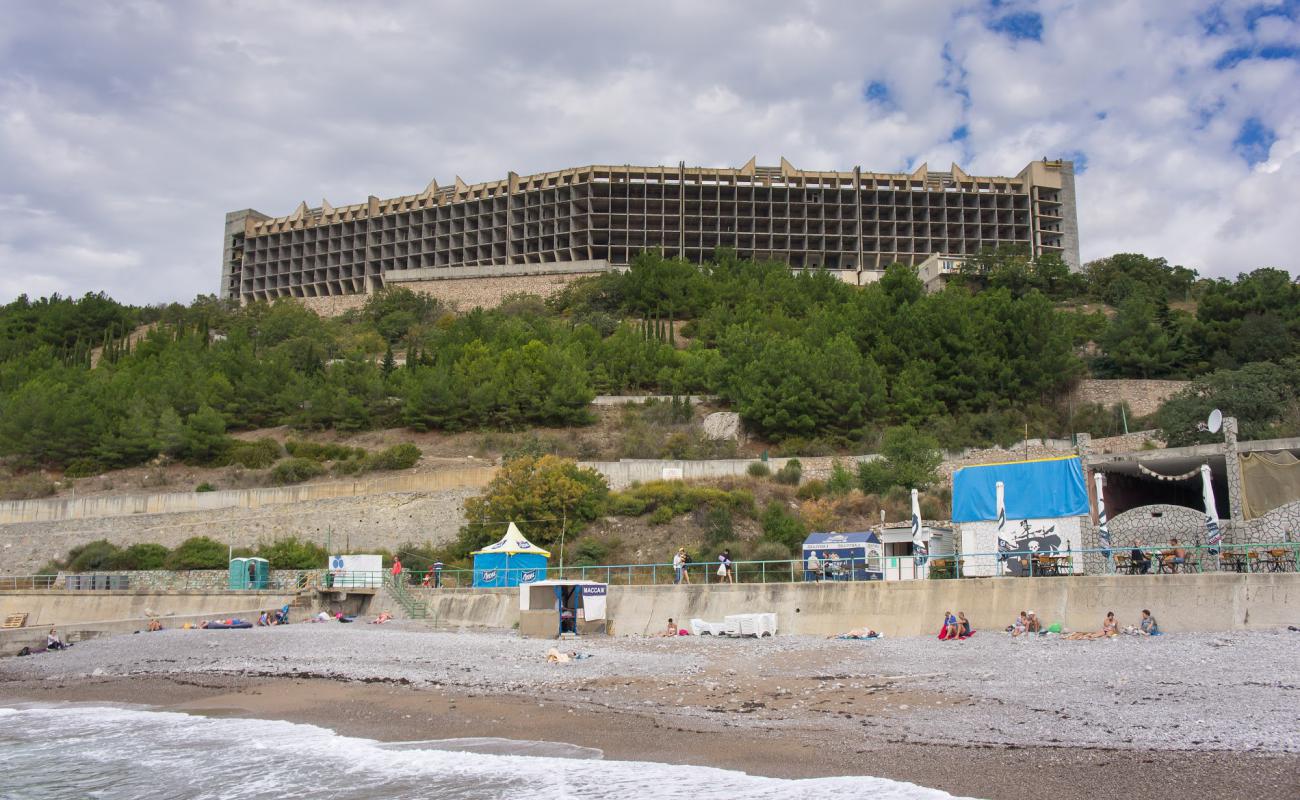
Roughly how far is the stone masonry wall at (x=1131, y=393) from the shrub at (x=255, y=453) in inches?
1567

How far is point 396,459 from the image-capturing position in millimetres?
45344

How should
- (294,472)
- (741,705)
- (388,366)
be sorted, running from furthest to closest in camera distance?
(388,366), (294,472), (741,705)

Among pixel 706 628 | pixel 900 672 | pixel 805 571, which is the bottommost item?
pixel 900 672

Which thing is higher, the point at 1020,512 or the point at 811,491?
the point at 811,491

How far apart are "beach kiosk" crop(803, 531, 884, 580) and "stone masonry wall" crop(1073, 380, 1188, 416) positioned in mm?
28856

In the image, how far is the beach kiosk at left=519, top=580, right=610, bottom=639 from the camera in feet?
77.8

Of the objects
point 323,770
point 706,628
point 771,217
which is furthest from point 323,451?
point 771,217

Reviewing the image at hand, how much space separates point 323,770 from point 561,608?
40.1 feet

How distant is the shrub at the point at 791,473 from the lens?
131 ft

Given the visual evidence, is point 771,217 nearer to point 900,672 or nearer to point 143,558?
point 143,558

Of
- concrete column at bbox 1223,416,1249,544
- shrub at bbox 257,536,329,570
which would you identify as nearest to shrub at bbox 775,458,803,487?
shrub at bbox 257,536,329,570

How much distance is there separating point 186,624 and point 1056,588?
79.3ft

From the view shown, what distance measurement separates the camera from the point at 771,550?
31594 millimetres

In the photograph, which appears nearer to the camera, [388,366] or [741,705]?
[741,705]
